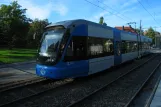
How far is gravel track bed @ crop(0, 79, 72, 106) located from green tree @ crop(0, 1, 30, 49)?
4749 centimetres

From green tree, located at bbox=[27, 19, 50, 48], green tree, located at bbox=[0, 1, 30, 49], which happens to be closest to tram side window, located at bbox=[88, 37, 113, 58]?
green tree, located at bbox=[0, 1, 30, 49]

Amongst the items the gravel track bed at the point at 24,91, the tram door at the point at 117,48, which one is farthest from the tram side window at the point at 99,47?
the gravel track bed at the point at 24,91

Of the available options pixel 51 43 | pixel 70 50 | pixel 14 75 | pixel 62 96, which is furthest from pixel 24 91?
pixel 14 75

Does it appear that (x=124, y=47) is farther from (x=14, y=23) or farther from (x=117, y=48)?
(x=14, y=23)

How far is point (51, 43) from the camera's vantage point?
11.6 meters

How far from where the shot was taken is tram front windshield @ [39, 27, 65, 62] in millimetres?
11233

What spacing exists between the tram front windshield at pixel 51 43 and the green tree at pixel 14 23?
4710 centimetres

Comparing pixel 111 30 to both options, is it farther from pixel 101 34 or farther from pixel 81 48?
pixel 81 48

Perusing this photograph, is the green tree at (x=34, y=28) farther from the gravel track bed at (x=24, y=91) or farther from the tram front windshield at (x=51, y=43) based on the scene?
the gravel track bed at (x=24, y=91)

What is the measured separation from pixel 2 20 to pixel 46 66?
59.9 m

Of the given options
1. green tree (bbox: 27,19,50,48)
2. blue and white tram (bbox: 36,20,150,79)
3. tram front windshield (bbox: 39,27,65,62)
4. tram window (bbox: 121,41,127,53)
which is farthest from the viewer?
green tree (bbox: 27,19,50,48)

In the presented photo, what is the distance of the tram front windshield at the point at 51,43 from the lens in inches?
442

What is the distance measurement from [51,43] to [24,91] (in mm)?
2787

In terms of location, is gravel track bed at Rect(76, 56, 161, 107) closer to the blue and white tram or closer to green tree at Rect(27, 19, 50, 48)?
the blue and white tram
